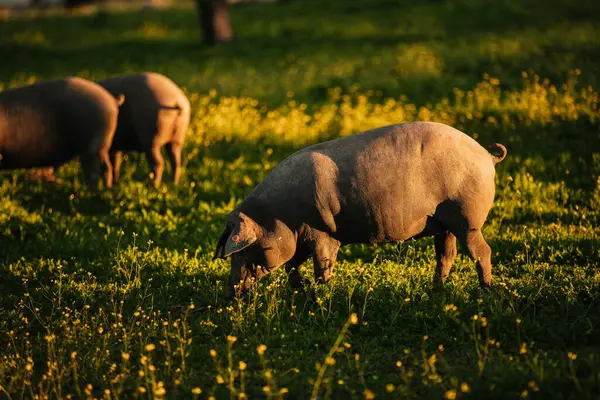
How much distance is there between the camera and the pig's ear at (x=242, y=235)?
18.6 ft

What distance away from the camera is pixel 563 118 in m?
11.2

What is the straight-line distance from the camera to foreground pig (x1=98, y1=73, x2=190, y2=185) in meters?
9.46

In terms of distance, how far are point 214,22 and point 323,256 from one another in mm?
15204

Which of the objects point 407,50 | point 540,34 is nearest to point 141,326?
point 407,50

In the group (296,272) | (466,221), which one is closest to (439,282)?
(466,221)

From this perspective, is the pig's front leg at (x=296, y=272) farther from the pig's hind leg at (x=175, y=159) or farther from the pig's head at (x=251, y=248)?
the pig's hind leg at (x=175, y=159)

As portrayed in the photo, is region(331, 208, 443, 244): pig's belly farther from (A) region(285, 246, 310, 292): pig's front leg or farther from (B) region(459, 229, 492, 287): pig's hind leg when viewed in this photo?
(A) region(285, 246, 310, 292): pig's front leg

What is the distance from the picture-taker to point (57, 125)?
29.2ft

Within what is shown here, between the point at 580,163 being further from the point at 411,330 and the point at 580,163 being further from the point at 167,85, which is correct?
the point at 167,85

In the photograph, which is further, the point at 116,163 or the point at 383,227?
the point at 116,163

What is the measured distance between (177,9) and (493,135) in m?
20.2

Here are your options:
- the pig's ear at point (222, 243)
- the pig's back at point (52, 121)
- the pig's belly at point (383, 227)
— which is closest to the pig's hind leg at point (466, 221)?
the pig's belly at point (383, 227)

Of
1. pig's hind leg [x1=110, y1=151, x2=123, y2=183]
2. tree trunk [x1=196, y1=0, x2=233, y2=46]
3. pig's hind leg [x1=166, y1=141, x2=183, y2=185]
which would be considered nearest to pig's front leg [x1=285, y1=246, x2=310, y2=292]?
pig's hind leg [x1=166, y1=141, x2=183, y2=185]

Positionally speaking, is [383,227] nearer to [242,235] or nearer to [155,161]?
[242,235]
